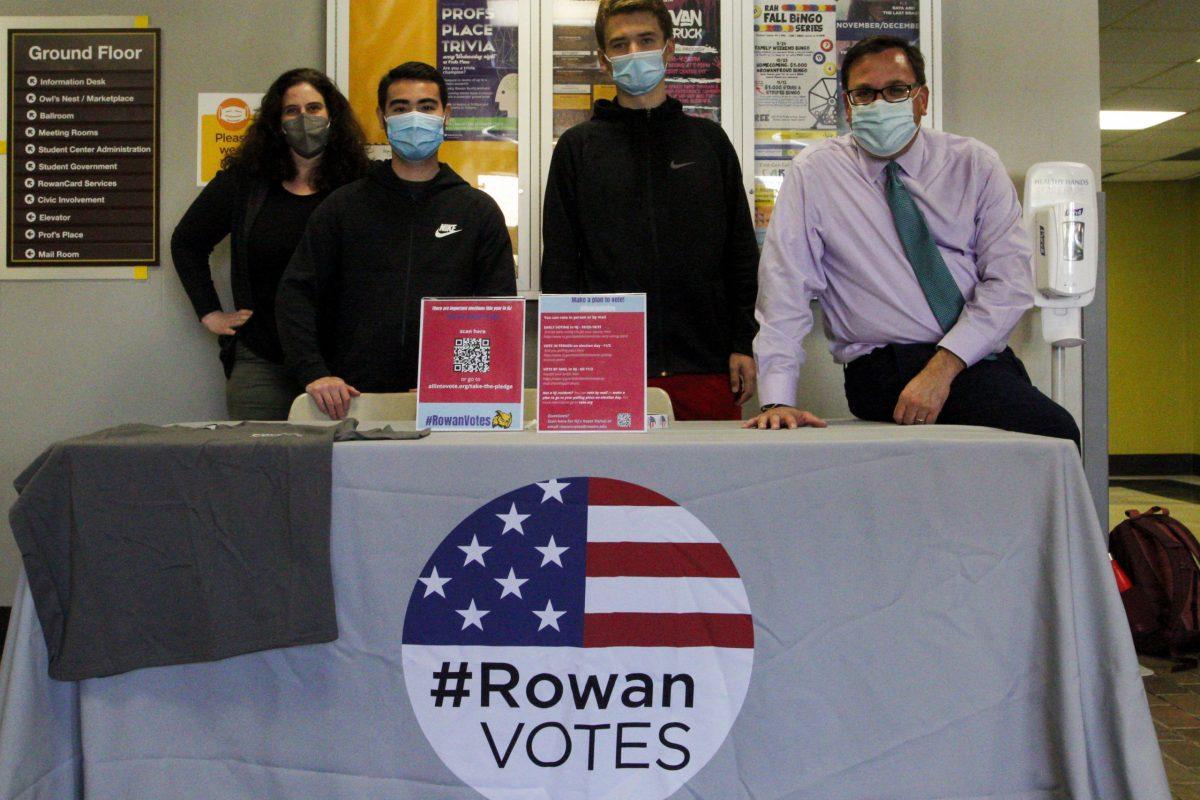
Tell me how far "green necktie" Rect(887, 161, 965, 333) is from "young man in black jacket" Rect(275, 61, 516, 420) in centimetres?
95

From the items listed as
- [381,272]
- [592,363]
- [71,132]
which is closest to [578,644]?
[592,363]

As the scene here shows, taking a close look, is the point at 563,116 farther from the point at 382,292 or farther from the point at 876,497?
the point at 876,497

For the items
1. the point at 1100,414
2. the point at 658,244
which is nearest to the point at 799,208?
the point at 658,244

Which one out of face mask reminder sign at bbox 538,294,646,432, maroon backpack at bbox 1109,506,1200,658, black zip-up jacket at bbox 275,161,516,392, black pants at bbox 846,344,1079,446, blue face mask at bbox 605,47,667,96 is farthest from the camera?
maroon backpack at bbox 1109,506,1200,658

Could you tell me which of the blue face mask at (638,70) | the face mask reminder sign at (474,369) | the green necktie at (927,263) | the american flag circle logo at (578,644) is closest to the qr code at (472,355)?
the face mask reminder sign at (474,369)

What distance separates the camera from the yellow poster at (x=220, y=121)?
111 inches

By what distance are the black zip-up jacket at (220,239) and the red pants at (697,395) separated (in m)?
1.14

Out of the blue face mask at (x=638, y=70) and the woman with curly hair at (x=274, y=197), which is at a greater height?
the blue face mask at (x=638, y=70)

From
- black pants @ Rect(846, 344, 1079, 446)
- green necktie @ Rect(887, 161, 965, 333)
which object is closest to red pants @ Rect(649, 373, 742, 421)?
black pants @ Rect(846, 344, 1079, 446)

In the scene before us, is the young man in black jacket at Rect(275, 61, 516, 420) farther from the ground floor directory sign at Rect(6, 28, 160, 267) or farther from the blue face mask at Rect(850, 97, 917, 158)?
the ground floor directory sign at Rect(6, 28, 160, 267)

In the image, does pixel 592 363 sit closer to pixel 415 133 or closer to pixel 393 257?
pixel 393 257

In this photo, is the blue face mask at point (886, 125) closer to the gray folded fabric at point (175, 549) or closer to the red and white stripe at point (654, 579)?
the red and white stripe at point (654, 579)

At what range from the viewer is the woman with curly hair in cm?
241

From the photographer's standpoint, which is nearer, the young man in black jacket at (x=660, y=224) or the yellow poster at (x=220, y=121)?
the young man in black jacket at (x=660, y=224)
